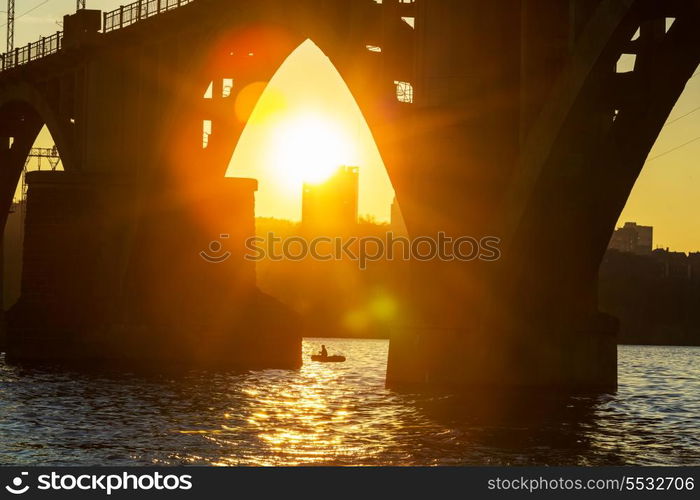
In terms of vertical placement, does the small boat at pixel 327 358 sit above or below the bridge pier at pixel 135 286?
below

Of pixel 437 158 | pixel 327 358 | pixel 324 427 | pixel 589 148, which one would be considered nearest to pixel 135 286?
pixel 327 358

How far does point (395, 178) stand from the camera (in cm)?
3609

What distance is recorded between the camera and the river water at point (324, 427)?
2525cm

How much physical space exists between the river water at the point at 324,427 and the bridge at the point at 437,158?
72.7 inches

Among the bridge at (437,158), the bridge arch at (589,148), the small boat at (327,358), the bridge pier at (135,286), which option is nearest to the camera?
the bridge arch at (589,148)

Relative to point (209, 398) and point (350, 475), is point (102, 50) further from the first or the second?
point (350, 475)

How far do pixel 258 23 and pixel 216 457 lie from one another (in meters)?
27.1

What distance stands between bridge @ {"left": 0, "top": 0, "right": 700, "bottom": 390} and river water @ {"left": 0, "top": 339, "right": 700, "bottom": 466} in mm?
1848

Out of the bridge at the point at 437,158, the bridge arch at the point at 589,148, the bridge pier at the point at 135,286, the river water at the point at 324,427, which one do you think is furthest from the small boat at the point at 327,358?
the bridge arch at the point at 589,148

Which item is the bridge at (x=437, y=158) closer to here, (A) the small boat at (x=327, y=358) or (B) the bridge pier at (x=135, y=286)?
(B) the bridge pier at (x=135, y=286)

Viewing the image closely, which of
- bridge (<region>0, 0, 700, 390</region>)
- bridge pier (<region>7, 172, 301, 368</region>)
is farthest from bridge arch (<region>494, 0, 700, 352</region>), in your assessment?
bridge pier (<region>7, 172, 301, 368</region>)

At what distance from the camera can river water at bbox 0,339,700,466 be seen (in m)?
25.2

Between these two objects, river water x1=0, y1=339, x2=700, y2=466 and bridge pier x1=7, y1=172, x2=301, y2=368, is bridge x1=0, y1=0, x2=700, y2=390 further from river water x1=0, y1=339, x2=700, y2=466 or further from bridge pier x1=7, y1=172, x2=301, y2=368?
river water x1=0, y1=339, x2=700, y2=466

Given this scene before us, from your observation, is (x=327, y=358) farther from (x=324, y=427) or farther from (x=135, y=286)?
(x=324, y=427)
